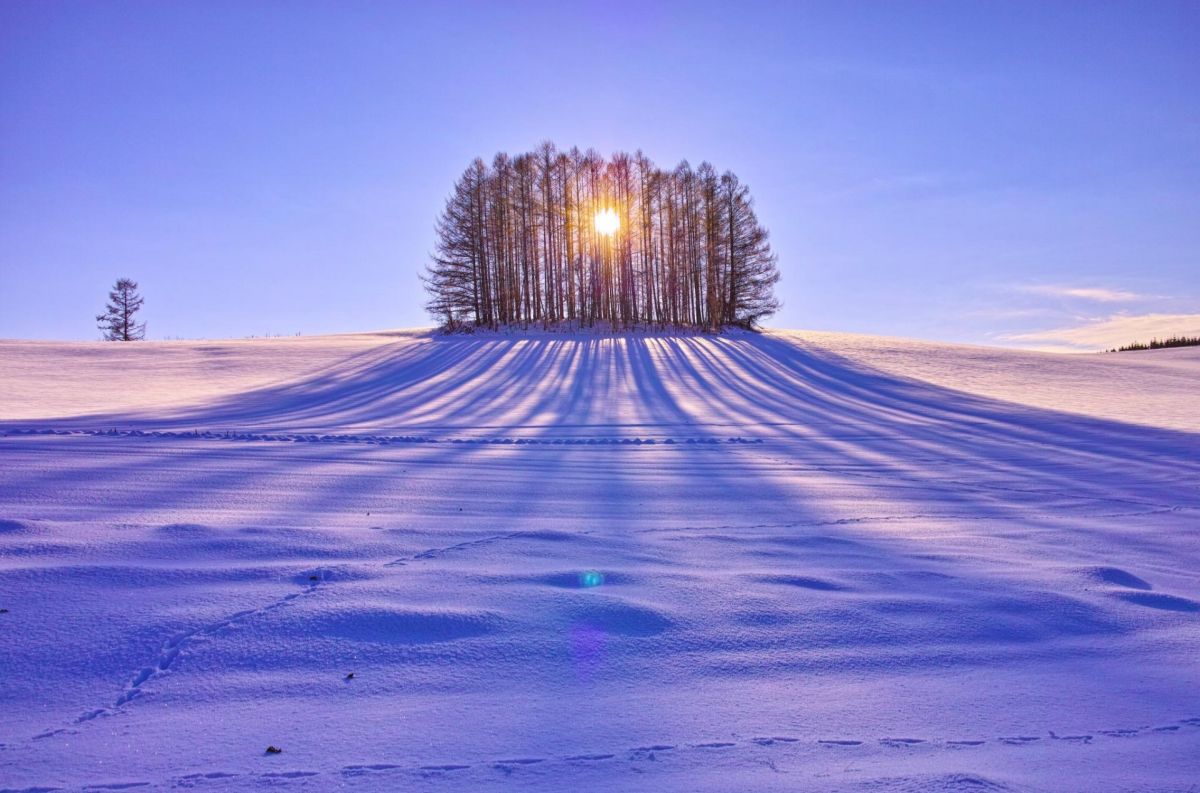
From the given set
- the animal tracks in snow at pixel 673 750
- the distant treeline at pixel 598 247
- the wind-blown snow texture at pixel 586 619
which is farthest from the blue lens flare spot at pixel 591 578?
the distant treeline at pixel 598 247

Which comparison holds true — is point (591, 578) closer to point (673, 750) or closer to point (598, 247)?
point (673, 750)

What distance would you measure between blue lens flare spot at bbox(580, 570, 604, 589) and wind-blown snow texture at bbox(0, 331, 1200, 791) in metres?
0.02

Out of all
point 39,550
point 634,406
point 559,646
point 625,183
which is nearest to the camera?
point 559,646

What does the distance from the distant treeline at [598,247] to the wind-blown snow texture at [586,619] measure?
1035 inches

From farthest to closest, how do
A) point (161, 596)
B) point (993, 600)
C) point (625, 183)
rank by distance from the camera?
point (625, 183), point (993, 600), point (161, 596)

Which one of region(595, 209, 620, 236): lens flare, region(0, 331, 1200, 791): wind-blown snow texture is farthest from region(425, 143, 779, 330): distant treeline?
region(0, 331, 1200, 791): wind-blown snow texture

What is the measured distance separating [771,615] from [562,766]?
1.37m

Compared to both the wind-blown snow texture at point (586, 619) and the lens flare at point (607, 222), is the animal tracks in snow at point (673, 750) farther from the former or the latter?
the lens flare at point (607, 222)

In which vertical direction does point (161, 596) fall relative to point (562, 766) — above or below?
above

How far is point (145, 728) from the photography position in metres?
2.21

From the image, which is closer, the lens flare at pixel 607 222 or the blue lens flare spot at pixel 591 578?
the blue lens flare spot at pixel 591 578

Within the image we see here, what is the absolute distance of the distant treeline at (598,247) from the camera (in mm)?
33438

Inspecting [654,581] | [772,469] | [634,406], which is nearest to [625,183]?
[634,406]

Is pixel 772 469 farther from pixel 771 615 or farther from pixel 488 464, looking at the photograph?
pixel 771 615
